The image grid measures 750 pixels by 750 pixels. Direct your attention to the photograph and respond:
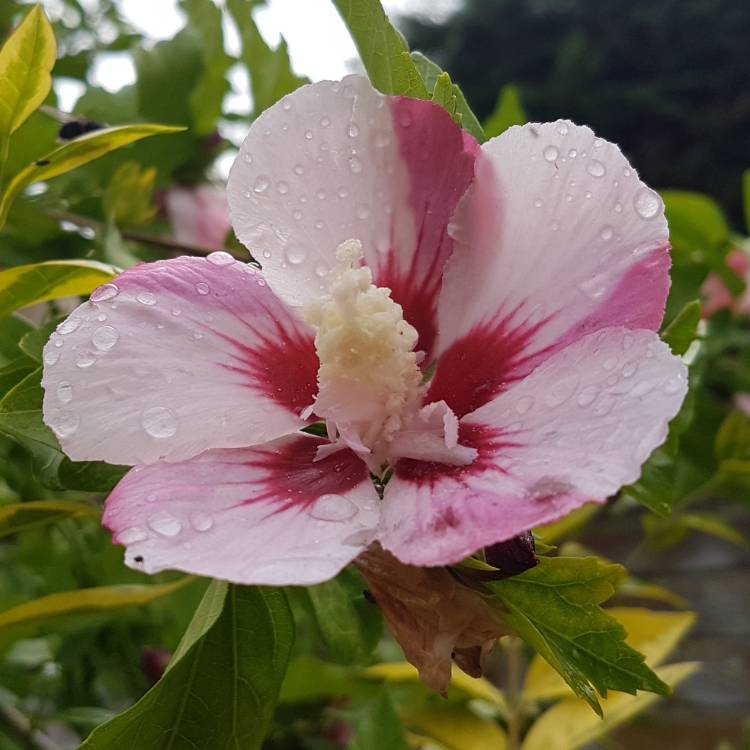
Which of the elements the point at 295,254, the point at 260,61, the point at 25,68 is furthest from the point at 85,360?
the point at 260,61

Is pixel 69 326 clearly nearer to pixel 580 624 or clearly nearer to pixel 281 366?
pixel 281 366

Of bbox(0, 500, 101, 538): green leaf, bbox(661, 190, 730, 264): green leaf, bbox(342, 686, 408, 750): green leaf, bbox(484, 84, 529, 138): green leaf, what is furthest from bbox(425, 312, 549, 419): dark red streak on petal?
bbox(661, 190, 730, 264): green leaf

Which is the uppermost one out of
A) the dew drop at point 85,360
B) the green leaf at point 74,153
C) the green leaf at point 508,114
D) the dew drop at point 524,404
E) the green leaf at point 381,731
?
the green leaf at point 74,153

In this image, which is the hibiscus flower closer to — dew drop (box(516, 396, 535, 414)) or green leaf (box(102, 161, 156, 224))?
dew drop (box(516, 396, 535, 414))

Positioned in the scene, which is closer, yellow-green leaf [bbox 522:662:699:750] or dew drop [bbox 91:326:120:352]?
dew drop [bbox 91:326:120:352]

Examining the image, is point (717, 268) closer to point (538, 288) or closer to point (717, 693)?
point (538, 288)

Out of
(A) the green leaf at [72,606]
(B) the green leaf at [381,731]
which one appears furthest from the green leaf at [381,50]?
(B) the green leaf at [381,731]

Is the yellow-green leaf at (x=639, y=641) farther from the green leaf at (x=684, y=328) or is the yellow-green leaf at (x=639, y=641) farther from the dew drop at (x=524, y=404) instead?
Answer: the dew drop at (x=524, y=404)
